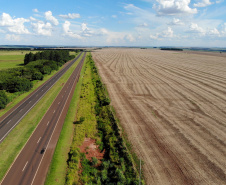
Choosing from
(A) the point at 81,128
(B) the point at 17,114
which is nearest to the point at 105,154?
(A) the point at 81,128

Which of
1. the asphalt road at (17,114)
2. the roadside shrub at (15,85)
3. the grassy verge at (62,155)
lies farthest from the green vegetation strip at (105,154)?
the roadside shrub at (15,85)

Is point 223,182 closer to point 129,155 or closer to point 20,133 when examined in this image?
point 129,155

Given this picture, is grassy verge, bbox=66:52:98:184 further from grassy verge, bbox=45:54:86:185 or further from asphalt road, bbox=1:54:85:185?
asphalt road, bbox=1:54:85:185

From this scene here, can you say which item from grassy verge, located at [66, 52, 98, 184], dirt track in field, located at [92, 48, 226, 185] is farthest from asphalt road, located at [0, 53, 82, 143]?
dirt track in field, located at [92, 48, 226, 185]

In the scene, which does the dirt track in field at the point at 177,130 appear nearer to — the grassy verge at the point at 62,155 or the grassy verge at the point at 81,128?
the grassy verge at the point at 81,128

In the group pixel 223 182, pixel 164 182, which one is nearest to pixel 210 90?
pixel 223 182

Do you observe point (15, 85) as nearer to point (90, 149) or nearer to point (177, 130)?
point (90, 149)
